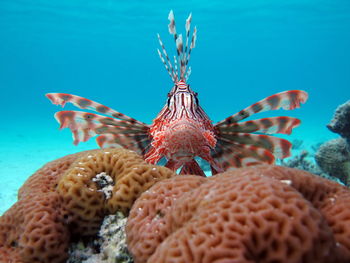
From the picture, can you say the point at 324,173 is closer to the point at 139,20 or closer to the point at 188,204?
the point at 188,204

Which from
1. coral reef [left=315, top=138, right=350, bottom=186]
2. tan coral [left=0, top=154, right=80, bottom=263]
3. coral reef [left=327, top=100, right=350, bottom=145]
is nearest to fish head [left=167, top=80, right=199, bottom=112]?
tan coral [left=0, top=154, right=80, bottom=263]

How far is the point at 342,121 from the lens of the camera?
746 cm

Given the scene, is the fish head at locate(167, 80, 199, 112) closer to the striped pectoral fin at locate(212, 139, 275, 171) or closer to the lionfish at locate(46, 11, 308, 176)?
the lionfish at locate(46, 11, 308, 176)

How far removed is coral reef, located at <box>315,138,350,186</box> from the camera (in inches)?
284

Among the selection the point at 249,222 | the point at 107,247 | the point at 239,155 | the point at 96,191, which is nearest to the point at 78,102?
the point at 96,191

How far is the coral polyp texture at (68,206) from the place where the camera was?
6.90ft

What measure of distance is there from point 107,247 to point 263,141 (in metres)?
2.16

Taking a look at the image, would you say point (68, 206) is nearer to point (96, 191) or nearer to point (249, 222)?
point (96, 191)

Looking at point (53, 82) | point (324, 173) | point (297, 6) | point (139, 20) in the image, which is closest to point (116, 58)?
point (53, 82)

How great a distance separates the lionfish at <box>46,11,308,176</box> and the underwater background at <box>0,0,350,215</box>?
18.0 feet

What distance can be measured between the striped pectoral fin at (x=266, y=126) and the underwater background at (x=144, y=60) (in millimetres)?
6679

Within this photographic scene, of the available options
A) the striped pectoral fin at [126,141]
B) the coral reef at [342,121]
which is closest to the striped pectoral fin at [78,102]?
the striped pectoral fin at [126,141]

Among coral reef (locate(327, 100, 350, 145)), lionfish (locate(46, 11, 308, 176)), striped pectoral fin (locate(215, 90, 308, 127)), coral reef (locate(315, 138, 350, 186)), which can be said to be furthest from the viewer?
coral reef (locate(327, 100, 350, 145))

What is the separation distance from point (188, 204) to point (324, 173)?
297 inches
